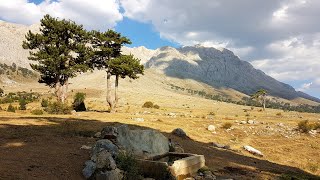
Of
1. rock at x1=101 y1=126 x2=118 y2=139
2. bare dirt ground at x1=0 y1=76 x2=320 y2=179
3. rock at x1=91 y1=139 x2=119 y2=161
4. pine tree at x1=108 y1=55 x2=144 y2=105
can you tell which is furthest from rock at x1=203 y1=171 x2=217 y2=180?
pine tree at x1=108 y1=55 x2=144 y2=105

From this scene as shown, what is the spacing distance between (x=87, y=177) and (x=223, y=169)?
1007 cm

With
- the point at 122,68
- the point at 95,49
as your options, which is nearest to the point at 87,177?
the point at 122,68

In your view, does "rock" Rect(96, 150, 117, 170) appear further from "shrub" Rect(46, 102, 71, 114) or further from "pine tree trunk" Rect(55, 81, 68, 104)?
"pine tree trunk" Rect(55, 81, 68, 104)

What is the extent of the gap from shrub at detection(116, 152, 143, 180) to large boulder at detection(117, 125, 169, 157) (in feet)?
6.70

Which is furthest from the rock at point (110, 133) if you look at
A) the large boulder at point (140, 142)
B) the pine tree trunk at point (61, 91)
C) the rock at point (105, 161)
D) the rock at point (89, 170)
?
the pine tree trunk at point (61, 91)

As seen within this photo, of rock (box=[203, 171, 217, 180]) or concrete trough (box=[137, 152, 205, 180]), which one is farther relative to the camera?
rock (box=[203, 171, 217, 180])

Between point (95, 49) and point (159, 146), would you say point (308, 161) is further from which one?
point (95, 49)

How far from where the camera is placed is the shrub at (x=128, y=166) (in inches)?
572

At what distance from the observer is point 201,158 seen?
1950 cm

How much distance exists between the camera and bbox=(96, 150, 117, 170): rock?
558 inches

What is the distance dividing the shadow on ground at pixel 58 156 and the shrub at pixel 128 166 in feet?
5.93

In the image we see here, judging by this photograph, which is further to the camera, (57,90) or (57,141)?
(57,90)

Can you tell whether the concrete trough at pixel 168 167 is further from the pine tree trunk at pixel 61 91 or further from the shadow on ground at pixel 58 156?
the pine tree trunk at pixel 61 91

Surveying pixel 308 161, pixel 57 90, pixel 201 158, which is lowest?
pixel 308 161
